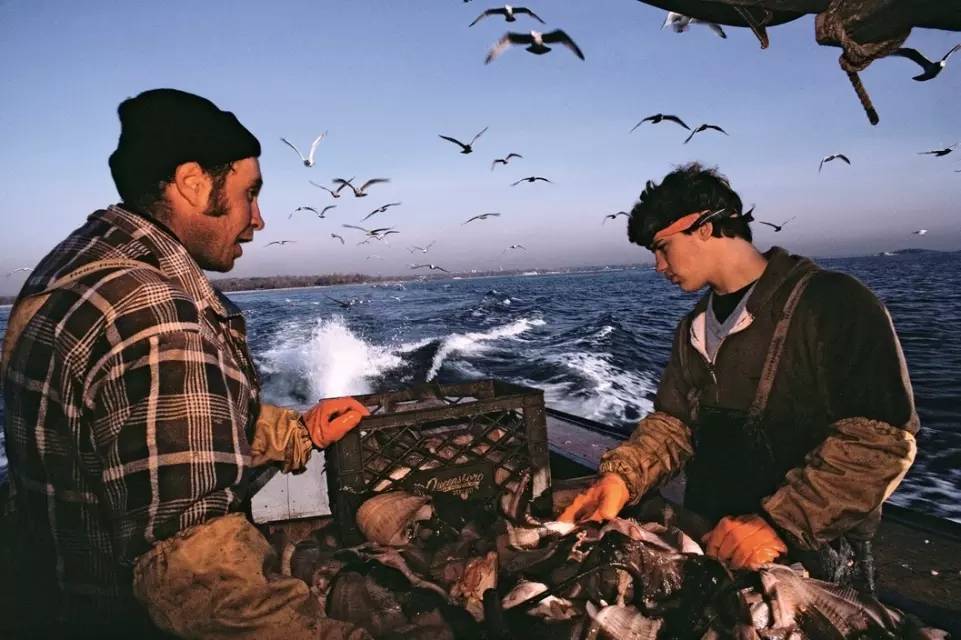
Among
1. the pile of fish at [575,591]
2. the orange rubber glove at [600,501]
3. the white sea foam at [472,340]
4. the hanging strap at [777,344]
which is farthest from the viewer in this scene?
the white sea foam at [472,340]

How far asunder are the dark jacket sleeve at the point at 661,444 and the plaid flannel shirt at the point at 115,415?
5.80 ft

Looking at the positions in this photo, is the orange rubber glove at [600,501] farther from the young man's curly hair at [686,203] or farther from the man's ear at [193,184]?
the man's ear at [193,184]

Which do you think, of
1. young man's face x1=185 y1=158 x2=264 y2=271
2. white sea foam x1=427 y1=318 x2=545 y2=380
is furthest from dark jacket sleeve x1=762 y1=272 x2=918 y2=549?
white sea foam x1=427 y1=318 x2=545 y2=380

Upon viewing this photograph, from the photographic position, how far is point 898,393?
6.04 ft

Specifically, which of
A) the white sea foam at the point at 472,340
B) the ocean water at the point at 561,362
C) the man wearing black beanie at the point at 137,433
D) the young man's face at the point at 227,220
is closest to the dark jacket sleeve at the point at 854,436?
the man wearing black beanie at the point at 137,433

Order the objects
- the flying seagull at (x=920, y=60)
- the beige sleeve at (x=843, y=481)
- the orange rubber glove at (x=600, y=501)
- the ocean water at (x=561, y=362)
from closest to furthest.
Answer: the flying seagull at (x=920, y=60)
the beige sleeve at (x=843, y=481)
the orange rubber glove at (x=600, y=501)
the ocean water at (x=561, y=362)

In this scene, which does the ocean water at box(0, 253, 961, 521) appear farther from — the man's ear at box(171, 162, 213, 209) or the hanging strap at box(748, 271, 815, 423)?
the man's ear at box(171, 162, 213, 209)

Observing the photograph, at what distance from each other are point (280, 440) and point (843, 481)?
2410mm

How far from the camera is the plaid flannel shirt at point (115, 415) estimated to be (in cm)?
129

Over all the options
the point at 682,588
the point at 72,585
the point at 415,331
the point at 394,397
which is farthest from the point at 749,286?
the point at 415,331

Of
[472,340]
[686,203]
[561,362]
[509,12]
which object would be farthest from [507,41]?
[472,340]

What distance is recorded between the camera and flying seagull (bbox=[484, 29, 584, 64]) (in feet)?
13.9

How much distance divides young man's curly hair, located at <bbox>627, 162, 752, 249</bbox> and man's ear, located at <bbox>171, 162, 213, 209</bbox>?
204cm

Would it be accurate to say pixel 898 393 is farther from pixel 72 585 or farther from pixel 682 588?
pixel 72 585
